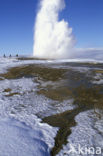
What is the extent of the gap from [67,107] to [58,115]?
40.5 inches

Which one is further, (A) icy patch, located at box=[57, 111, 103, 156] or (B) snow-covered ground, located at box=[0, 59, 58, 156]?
(A) icy patch, located at box=[57, 111, 103, 156]

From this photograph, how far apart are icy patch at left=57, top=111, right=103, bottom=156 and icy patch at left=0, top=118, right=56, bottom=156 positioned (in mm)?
683

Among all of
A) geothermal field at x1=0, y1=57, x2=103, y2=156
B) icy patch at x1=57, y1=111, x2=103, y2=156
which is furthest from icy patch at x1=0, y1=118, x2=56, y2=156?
icy patch at x1=57, y1=111, x2=103, y2=156

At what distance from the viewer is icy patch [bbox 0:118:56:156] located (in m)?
4.49

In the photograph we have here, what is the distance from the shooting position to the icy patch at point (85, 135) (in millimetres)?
4785

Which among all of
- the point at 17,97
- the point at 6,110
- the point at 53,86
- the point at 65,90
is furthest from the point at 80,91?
the point at 6,110

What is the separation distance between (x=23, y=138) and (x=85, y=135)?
2.27 meters

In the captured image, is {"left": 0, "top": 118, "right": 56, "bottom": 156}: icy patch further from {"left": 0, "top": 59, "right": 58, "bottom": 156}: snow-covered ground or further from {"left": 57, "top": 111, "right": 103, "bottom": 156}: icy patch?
{"left": 57, "top": 111, "right": 103, "bottom": 156}: icy patch

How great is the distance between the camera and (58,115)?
712 centimetres

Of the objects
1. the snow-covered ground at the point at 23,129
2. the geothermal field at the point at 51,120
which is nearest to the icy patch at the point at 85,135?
the geothermal field at the point at 51,120

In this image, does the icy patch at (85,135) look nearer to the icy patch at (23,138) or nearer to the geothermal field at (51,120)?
the geothermal field at (51,120)

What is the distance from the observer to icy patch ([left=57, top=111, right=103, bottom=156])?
15.7 feet

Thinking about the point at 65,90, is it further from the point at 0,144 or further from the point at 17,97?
the point at 0,144

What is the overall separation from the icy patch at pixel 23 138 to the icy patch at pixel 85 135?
26.9 inches
